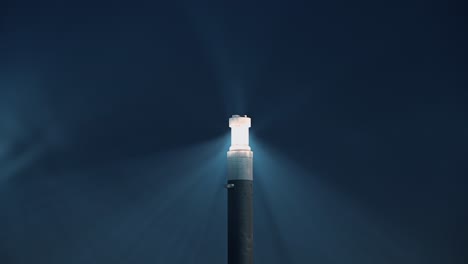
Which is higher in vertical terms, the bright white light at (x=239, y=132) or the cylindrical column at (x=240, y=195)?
the bright white light at (x=239, y=132)

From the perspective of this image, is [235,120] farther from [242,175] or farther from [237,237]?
[237,237]

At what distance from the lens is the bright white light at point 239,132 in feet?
30.4

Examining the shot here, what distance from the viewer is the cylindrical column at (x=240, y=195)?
30.2ft

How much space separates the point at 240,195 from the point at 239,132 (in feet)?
3.02

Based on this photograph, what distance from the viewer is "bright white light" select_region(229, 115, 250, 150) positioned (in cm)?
927

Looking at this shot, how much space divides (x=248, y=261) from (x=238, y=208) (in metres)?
0.77

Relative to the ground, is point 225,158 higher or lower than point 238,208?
higher

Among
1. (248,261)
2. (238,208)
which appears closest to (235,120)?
(238,208)

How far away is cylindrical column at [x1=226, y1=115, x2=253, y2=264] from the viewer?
920 cm

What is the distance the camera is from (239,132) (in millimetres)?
9422

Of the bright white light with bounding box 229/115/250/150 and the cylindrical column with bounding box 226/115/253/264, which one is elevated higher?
the bright white light with bounding box 229/115/250/150

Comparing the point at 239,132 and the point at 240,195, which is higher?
the point at 239,132

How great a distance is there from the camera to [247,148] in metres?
9.47

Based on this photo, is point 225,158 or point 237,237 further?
point 225,158
